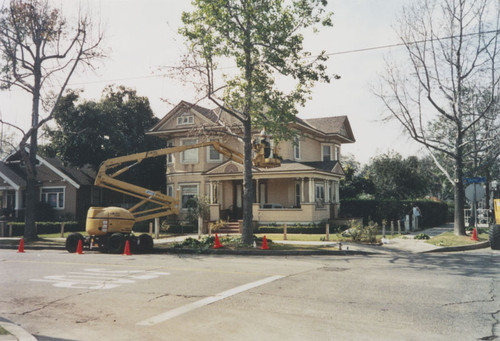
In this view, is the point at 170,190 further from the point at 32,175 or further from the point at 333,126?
the point at 333,126

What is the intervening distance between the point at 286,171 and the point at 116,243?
13.7m

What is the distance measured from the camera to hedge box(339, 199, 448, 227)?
32.6m

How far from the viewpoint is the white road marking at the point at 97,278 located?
1036cm

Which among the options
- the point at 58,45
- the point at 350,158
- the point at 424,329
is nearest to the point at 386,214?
the point at 58,45

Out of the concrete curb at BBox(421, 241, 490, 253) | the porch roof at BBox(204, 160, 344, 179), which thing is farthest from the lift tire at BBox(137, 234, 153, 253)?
the porch roof at BBox(204, 160, 344, 179)

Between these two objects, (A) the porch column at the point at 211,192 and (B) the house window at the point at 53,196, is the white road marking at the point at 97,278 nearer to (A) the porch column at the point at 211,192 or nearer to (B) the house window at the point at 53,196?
(A) the porch column at the point at 211,192

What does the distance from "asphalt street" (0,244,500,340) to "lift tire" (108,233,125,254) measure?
3.74m

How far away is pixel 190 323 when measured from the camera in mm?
6949

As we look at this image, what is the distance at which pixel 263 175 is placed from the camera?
96.9 feet

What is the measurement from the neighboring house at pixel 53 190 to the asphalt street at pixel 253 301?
25.1 meters

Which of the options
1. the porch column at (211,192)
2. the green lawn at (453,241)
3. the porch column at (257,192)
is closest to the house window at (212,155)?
the porch column at (211,192)

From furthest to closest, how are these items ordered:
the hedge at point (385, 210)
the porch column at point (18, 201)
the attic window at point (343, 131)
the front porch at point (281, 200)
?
the porch column at point (18, 201) < the attic window at point (343, 131) < the hedge at point (385, 210) < the front porch at point (281, 200)

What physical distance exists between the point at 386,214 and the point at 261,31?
1970 centimetres

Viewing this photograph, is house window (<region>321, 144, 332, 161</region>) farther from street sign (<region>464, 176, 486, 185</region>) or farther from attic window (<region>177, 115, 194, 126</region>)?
street sign (<region>464, 176, 486, 185</region>)
